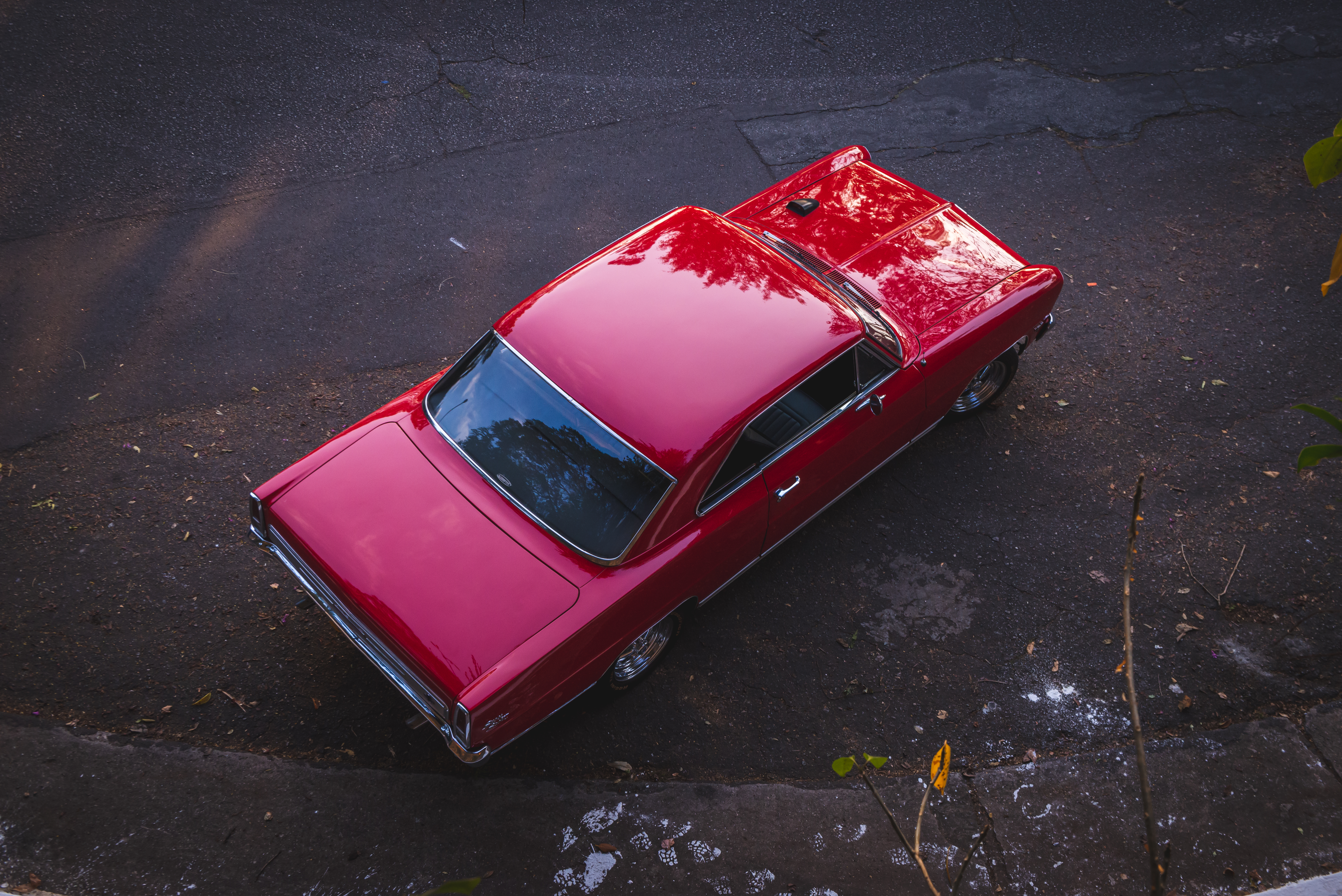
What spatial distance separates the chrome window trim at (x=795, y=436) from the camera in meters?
3.85

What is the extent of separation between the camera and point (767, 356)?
396 cm

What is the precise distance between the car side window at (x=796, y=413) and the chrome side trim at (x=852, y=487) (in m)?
0.61

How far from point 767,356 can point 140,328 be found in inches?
175

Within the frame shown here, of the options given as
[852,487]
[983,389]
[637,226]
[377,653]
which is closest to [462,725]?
[377,653]

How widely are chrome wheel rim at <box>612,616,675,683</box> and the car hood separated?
2.16 ft

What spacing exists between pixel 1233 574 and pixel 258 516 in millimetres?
5282

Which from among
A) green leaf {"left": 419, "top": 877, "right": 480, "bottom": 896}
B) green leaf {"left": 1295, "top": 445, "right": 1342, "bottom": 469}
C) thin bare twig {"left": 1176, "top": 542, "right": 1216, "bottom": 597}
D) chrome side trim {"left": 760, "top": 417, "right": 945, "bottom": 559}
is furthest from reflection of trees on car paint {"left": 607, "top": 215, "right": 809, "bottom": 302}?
green leaf {"left": 419, "top": 877, "right": 480, "bottom": 896}

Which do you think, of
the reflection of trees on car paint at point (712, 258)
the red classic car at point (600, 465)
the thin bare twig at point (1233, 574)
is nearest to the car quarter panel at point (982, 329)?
the red classic car at point (600, 465)

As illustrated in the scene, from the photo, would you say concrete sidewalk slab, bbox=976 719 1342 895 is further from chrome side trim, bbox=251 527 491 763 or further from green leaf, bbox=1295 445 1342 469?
green leaf, bbox=1295 445 1342 469

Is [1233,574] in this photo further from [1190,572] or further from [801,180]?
[801,180]

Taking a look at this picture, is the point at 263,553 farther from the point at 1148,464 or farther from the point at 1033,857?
the point at 1148,464

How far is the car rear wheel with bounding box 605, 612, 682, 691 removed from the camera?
410 centimetres

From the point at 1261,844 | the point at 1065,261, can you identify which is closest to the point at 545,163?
the point at 1065,261

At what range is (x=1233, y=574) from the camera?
473 centimetres
